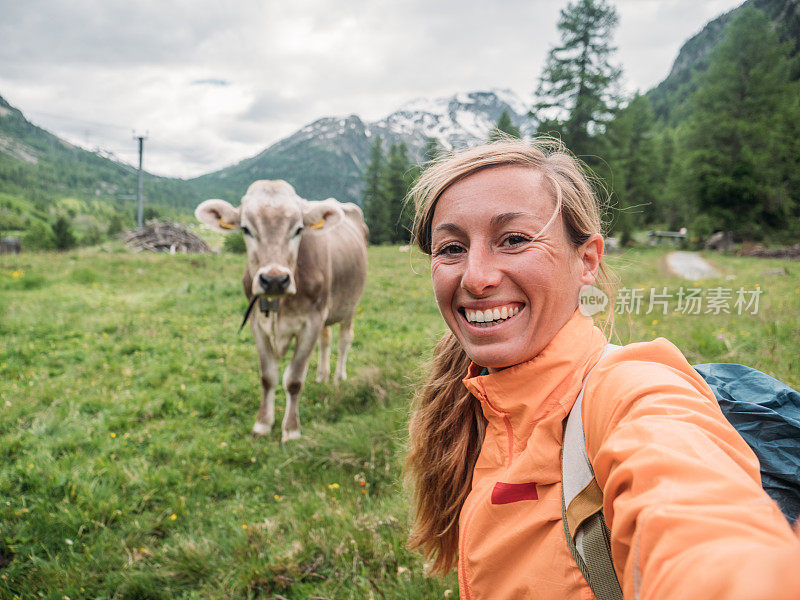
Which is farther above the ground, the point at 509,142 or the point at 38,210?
the point at 38,210

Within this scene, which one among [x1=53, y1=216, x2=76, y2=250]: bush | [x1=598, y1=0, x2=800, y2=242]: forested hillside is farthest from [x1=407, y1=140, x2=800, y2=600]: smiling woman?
[x1=53, y1=216, x2=76, y2=250]: bush

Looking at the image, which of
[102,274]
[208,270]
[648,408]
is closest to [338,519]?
[648,408]

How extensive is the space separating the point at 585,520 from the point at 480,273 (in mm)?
712

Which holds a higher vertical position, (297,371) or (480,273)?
(480,273)

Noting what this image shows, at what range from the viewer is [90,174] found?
16900 cm

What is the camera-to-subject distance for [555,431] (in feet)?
4.05

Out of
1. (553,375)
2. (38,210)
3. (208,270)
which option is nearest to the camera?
(553,375)

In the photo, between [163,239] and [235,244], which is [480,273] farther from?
[163,239]

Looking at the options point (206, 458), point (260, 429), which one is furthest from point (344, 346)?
point (206, 458)

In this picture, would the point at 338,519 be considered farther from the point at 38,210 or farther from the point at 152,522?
the point at 38,210

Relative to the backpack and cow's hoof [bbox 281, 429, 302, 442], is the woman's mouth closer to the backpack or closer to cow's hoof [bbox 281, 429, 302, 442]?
the backpack

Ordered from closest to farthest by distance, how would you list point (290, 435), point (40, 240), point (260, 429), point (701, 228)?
1. point (290, 435)
2. point (260, 429)
3. point (701, 228)
4. point (40, 240)

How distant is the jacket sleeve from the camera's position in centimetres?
60

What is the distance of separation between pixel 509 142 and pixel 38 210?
136 meters
